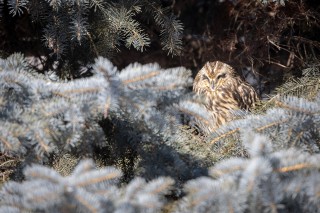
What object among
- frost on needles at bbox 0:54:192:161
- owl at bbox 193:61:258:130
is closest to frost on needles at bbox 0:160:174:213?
frost on needles at bbox 0:54:192:161

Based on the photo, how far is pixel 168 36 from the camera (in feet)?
8.71

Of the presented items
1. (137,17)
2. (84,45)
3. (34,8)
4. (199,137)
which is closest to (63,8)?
(34,8)

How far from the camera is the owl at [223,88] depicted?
324 centimetres

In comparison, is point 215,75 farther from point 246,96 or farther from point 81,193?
point 81,193

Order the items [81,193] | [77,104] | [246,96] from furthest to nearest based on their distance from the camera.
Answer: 1. [246,96]
2. [77,104]
3. [81,193]

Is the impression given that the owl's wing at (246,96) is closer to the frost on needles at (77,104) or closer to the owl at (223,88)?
the owl at (223,88)

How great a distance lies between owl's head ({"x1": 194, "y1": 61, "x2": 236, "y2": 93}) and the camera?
3.29 metres

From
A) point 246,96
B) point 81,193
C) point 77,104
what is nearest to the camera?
point 81,193

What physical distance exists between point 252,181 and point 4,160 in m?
1.18

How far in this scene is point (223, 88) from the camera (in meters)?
3.33

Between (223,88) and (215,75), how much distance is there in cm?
11

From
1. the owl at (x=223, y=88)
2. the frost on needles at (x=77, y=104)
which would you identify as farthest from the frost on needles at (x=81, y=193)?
the owl at (x=223, y=88)

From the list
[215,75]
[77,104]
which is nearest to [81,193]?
[77,104]

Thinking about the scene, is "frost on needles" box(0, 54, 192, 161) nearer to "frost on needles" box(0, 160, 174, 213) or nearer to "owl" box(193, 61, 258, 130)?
"frost on needles" box(0, 160, 174, 213)
